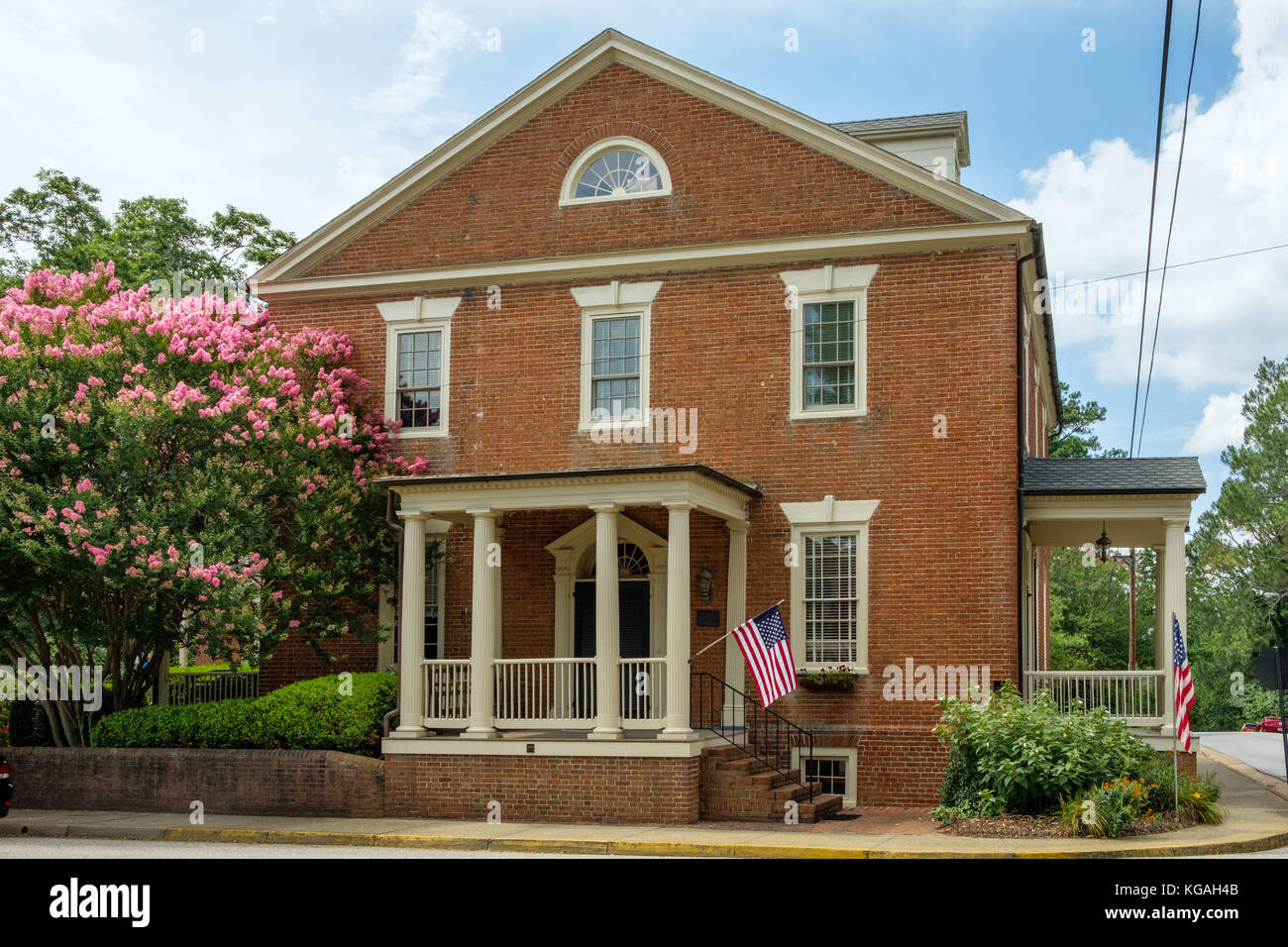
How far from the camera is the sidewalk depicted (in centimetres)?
1391

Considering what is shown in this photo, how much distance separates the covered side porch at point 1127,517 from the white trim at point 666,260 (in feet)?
11.5

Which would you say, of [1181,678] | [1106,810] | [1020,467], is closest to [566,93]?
[1020,467]

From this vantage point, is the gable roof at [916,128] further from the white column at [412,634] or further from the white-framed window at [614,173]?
the white column at [412,634]

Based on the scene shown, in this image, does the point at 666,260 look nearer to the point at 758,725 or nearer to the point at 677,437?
the point at 677,437

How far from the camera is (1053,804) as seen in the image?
15453 mm

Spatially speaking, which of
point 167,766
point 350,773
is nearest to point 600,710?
point 350,773

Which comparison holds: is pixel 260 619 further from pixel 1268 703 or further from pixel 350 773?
pixel 1268 703

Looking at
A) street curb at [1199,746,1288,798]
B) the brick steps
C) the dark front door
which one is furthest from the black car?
street curb at [1199,746,1288,798]

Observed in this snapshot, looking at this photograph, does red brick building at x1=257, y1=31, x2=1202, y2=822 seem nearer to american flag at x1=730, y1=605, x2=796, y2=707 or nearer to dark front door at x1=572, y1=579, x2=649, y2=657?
dark front door at x1=572, y1=579, x2=649, y2=657

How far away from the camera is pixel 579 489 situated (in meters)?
17.7

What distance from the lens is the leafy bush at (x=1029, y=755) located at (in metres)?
15.3

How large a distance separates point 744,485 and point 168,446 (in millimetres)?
7960

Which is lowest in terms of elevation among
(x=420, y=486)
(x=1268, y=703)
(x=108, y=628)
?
(x=1268, y=703)

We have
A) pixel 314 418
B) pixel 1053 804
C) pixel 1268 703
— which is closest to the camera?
pixel 1053 804
